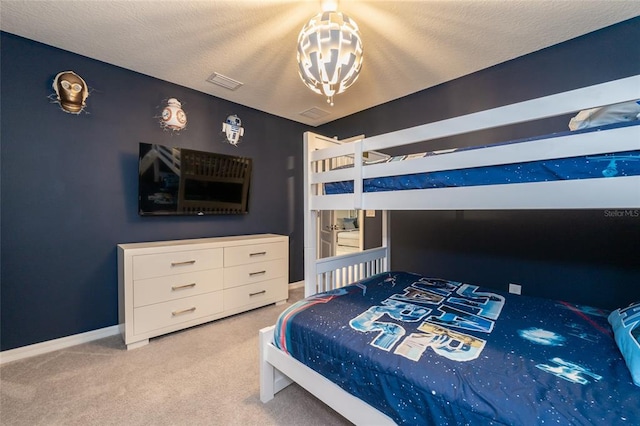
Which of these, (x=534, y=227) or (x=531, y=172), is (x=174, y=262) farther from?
(x=534, y=227)

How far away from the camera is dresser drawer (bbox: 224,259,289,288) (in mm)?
2682

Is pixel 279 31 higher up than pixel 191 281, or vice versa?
pixel 279 31

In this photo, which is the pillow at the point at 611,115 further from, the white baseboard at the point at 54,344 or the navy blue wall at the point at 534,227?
the white baseboard at the point at 54,344

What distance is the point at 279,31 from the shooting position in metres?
1.91

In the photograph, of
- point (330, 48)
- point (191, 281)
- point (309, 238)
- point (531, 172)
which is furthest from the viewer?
point (191, 281)

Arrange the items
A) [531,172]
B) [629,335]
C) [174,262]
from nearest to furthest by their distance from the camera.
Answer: [629,335], [531,172], [174,262]

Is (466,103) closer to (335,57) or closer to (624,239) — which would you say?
(624,239)

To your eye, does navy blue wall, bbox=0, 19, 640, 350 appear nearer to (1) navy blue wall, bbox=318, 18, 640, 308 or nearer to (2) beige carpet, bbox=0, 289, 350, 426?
(1) navy blue wall, bbox=318, 18, 640, 308

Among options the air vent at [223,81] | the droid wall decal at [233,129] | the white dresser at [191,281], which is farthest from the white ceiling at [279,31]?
the white dresser at [191,281]

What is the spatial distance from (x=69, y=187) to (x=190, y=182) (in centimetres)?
92

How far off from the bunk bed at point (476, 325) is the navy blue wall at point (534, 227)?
77cm

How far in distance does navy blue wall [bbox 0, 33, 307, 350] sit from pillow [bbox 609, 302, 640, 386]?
3.14 metres

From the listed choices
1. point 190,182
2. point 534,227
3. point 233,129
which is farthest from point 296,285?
point 534,227

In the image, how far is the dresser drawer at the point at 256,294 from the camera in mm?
2689
